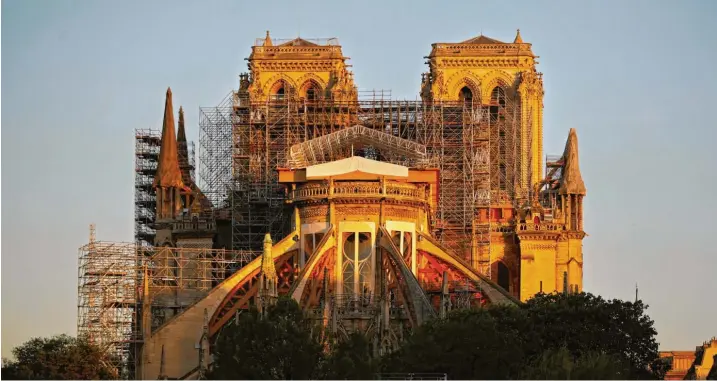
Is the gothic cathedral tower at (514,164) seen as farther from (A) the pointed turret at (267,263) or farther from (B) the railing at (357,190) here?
(A) the pointed turret at (267,263)

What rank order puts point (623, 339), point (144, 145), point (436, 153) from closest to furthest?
point (623, 339) → point (436, 153) → point (144, 145)

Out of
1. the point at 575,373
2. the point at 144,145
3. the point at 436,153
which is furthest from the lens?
the point at 144,145

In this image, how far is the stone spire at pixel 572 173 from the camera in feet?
440

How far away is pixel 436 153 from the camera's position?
13050 centimetres

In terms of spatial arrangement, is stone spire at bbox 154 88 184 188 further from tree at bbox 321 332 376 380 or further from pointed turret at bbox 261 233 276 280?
tree at bbox 321 332 376 380

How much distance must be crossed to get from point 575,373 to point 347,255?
32.9m

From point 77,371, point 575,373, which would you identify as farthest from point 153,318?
point 575,373

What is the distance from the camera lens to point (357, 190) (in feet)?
387

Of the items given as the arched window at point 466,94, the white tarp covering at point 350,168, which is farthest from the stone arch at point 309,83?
the white tarp covering at point 350,168

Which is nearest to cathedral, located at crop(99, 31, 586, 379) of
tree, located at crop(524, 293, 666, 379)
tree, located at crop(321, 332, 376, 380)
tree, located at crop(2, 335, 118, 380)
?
tree, located at crop(2, 335, 118, 380)

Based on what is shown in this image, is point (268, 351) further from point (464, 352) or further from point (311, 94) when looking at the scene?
point (311, 94)

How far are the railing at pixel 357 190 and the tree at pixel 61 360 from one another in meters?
13.8

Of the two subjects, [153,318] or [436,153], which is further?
[436,153]

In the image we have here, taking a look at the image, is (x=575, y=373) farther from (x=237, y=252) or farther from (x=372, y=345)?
(x=237, y=252)
